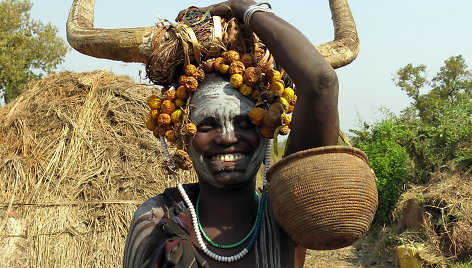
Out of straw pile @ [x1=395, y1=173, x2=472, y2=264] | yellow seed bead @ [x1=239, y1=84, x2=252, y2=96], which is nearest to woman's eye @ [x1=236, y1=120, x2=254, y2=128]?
yellow seed bead @ [x1=239, y1=84, x2=252, y2=96]

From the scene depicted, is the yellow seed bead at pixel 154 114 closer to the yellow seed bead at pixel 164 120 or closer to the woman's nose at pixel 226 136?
the yellow seed bead at pixel 164 120


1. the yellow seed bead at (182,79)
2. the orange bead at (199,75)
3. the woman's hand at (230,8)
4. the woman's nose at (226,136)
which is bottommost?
the woman's nose at (226,136)

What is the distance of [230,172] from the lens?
218 cm

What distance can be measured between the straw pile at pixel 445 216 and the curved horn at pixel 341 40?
632 centimetres

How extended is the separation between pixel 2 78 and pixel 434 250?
1611 centimetres

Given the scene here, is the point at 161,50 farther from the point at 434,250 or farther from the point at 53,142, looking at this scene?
the point at 434,250

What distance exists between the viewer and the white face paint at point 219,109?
2.18m

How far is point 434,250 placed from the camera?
8.39m

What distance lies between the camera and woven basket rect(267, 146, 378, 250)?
179 cm

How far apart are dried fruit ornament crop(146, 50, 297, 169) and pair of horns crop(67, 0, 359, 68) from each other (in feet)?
0.88

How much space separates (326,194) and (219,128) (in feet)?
1.87

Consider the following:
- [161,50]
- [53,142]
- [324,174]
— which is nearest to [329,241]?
[324,174]

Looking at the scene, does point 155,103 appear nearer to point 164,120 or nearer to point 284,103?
point 164,120

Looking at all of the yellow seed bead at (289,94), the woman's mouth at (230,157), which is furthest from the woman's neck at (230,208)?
the yellow seed bead at (289,94)
